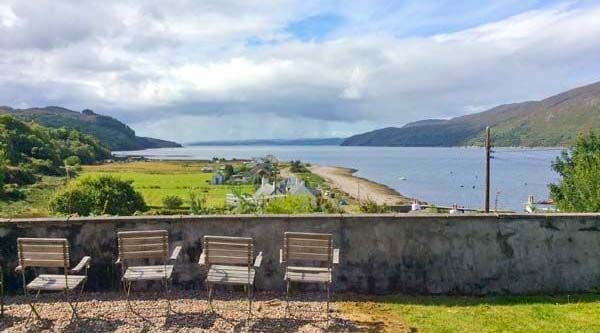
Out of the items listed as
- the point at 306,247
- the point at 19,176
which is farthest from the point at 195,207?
the point at 19,176

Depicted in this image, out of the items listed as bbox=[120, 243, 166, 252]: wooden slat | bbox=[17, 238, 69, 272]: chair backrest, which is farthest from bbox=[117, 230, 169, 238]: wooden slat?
bbox=[17, 238, 69, 272]: chair backrest

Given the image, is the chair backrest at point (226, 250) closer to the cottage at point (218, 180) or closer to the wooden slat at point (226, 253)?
the wooden slat at point (226, 253)

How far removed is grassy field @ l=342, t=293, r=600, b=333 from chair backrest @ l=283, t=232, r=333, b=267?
86 centimetres

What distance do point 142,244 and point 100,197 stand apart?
32940 mm

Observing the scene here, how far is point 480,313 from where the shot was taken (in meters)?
6.62

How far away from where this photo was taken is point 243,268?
6730 millimetres

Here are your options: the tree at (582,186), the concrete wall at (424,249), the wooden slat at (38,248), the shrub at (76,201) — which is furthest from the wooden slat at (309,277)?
the shrub at (76,201)

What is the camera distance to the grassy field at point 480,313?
238 inches

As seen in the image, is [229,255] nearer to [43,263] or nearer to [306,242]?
[306,242]

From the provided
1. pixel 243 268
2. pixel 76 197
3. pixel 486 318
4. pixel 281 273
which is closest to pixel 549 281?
pixel 486 318

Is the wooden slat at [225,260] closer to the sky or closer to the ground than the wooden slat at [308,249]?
closer to the ground

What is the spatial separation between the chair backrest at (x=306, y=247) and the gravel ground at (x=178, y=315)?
0.71 meters

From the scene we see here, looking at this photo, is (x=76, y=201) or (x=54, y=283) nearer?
(x=54, y=283)

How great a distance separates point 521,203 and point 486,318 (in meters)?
53.5
